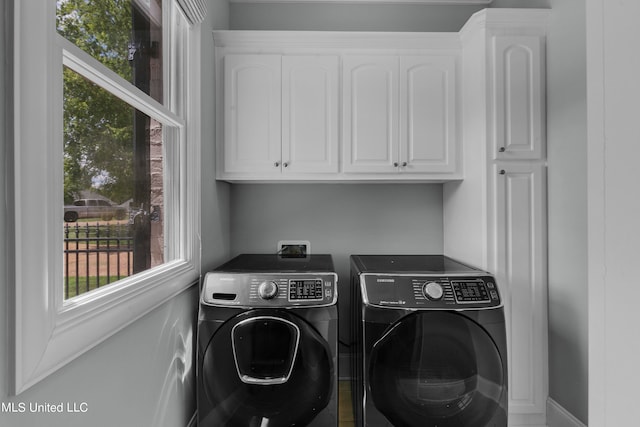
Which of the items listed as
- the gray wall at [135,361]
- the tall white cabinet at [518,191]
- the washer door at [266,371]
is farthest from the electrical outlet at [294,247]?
the tall white cabinet at [518,191]

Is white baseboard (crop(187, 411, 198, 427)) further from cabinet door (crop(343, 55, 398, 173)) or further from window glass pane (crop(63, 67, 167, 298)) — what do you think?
cabinet door (crop(343, 55, 398, 173))

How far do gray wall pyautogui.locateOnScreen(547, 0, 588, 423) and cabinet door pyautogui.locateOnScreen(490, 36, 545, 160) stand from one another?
6 centimetres

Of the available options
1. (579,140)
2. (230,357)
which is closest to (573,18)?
(579,140)

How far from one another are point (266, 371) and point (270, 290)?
335 mm

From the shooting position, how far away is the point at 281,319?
4.60 ft

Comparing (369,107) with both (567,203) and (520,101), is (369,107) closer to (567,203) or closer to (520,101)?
(520,101)

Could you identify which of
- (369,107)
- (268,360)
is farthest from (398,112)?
(268,360)

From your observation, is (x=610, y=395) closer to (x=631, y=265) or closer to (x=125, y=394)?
(x=631, y=265)

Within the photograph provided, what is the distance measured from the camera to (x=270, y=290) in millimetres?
1421

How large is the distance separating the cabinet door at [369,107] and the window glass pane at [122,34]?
0.96 meters

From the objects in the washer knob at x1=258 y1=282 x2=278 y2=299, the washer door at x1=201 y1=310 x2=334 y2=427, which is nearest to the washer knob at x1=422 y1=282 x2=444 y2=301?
the washer door at x1=201 y1=310 x2=334 y2=427

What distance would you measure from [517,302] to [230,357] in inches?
56.8

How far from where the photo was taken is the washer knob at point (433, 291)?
4.64 feet

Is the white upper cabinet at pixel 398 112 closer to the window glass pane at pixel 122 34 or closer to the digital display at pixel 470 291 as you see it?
the digital display at pixel 470 291
